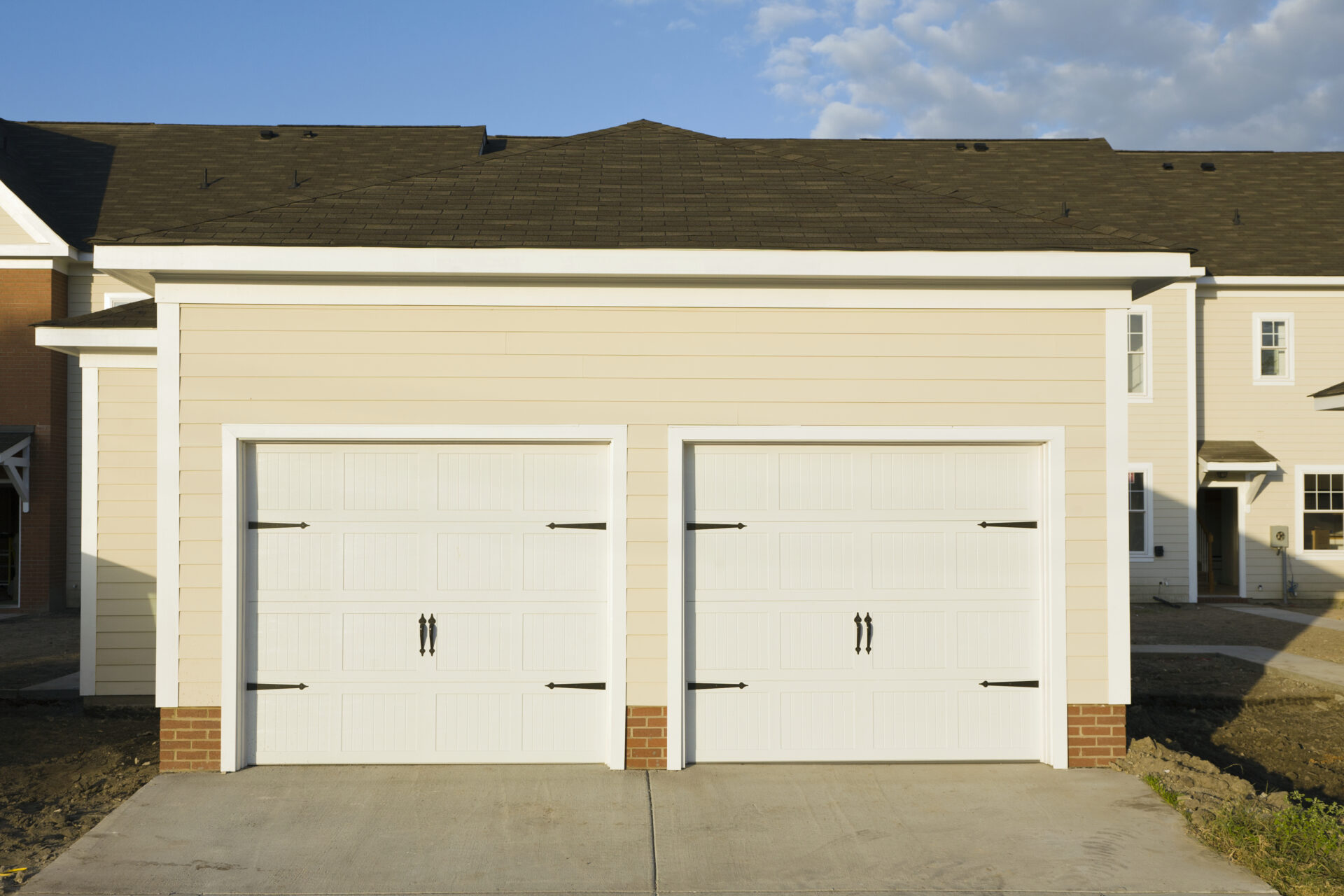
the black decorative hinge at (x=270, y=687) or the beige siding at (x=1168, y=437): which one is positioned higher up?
the beige siding at (x=1168, y=437)

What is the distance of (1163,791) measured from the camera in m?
5.98

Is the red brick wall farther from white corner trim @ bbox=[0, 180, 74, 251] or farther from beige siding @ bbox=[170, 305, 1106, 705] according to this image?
beige siding @ bbox=[170, 305, 1106, 705]

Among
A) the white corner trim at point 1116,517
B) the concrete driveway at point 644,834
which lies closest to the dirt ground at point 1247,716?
the white corner trim at point 1116,517

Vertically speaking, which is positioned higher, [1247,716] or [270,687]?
[270,687]

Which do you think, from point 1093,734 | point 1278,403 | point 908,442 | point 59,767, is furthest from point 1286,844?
point 1278,403

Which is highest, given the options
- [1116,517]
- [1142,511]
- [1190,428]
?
[1190,428]

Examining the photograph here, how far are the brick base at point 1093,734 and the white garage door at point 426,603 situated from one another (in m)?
3.29

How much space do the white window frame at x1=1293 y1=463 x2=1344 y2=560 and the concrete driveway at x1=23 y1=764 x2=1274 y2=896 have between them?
14.4 m

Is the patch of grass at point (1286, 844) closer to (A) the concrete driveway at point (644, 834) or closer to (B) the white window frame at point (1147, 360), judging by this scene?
(A) the concrete driveway at point (644, 834)

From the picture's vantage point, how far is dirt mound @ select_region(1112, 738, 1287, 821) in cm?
574

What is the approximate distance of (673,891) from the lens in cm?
472

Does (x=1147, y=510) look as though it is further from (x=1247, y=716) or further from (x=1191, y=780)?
(x=1191, y=780)

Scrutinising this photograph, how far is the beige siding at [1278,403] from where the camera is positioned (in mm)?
17703

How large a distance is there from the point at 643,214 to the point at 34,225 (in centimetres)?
1389
